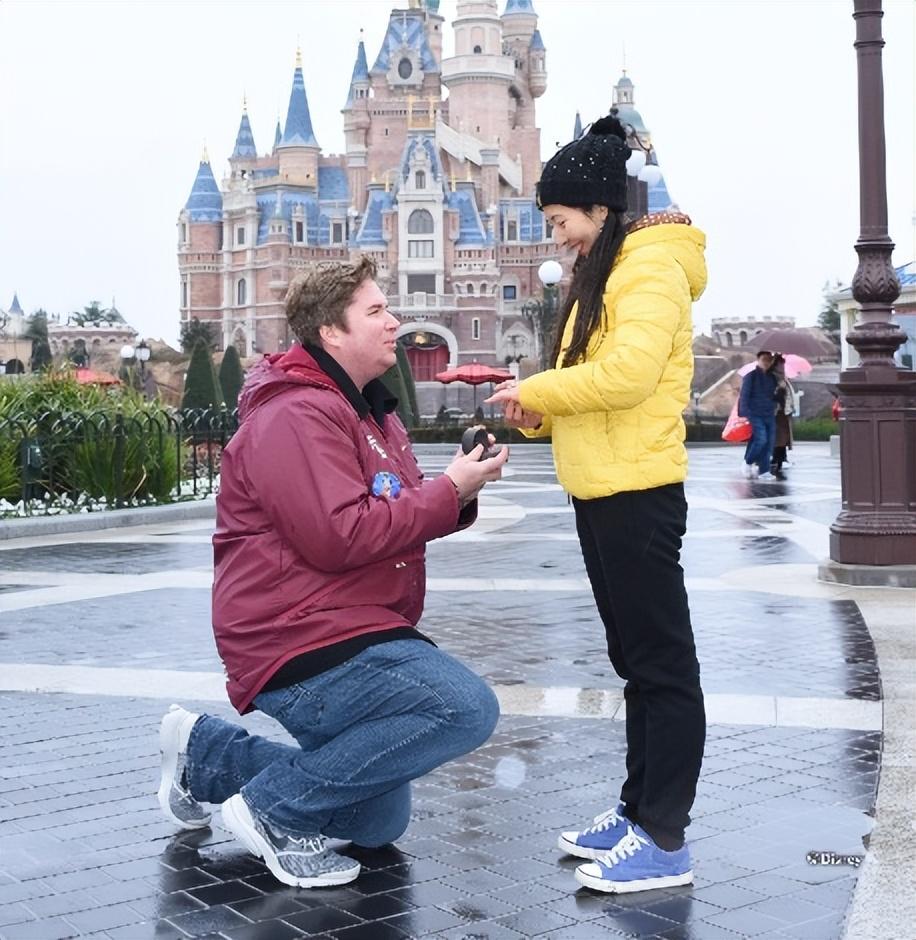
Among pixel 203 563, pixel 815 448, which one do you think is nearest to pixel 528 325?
pixel 815 448

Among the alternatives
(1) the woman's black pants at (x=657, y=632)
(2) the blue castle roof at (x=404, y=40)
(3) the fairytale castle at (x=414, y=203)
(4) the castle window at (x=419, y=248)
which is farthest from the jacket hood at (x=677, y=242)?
(2) the blue castle roof at (x=404, y=40)

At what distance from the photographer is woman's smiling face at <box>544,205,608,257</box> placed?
362 centimetres

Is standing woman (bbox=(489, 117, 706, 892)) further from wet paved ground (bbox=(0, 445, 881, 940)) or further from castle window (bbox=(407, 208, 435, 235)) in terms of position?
castle window (bbox=(407, 208, 435, 235))

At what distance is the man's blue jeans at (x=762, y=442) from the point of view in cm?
1892

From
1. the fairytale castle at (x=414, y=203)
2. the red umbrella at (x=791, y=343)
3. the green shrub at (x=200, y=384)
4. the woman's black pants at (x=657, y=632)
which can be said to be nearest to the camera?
the woman's black pants at (x=657, y=632)

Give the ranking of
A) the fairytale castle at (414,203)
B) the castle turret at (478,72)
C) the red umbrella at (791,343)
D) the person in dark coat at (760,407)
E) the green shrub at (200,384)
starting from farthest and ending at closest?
the castle turret at (478,72) < the fairytale castle at (414,203) < the green shrub at (200,384) < the red umbrella at (791,343) < the person in dark coat at (760,407)

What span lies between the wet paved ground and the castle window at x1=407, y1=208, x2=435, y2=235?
258 ft

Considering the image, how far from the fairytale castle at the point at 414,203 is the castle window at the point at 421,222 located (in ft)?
0.20

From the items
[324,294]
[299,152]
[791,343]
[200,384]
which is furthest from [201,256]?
[324,294]

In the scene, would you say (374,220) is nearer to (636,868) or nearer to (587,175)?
(587,175)

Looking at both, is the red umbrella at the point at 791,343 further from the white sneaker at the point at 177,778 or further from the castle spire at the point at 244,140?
the castle spire at the point at 244,140

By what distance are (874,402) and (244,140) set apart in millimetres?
100298

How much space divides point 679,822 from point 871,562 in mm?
5747

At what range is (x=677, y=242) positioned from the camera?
3.57 metres
